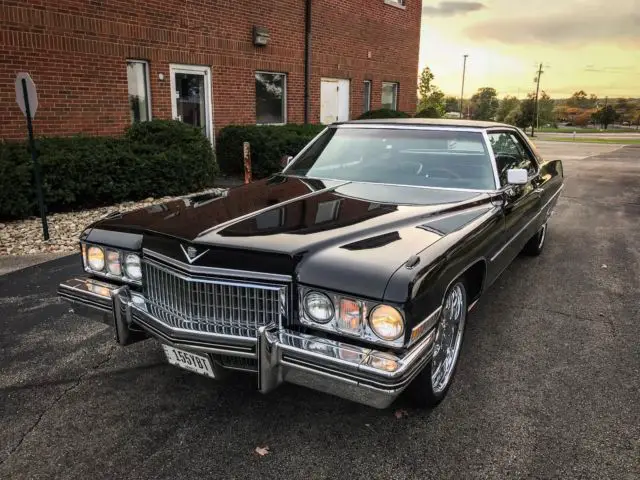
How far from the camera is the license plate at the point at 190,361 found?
2.66 metres

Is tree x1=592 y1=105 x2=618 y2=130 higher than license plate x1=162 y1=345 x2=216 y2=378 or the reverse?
higher

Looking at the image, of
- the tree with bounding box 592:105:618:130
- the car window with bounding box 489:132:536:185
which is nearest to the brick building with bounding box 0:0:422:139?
the car window with bounding box 489:132:536:185

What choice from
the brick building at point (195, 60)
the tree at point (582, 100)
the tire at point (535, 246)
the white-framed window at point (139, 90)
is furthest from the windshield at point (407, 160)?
the tree at point (582, 100)

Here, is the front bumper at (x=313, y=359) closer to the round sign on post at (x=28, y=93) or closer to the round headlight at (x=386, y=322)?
the round headlight at (x=386, y=322)

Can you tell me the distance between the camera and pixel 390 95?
1822 cm

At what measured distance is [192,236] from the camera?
268 cm

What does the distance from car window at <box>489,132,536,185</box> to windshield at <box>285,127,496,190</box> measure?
200 mm

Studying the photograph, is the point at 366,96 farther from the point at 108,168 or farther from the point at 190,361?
the point at 190,361

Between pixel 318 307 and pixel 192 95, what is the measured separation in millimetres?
9609

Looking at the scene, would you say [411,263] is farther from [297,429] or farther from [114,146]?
[114,146]

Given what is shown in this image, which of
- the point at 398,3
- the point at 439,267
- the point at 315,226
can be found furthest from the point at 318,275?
the point at 398,3

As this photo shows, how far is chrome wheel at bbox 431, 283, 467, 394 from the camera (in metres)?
2.95

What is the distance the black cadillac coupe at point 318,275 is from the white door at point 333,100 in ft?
37.2

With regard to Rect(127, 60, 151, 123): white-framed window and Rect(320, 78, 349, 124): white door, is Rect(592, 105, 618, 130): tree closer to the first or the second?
Rect(320, 78, 349, 124): white door
